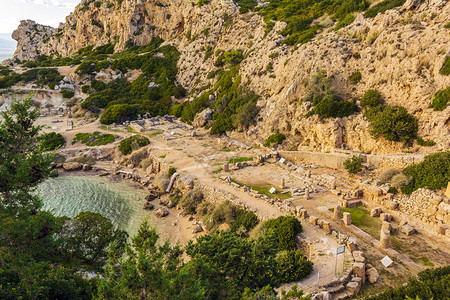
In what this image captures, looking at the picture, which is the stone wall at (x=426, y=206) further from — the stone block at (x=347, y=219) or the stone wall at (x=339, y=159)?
the stone block at (x=347, y=219)

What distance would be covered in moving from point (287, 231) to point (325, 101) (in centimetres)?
1655

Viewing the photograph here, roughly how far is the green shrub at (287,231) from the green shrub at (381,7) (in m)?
26.9

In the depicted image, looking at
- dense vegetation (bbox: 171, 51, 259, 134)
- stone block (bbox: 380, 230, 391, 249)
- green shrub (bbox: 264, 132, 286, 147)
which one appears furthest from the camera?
dense vegetation (bbox: 171, 51, 259, 134)

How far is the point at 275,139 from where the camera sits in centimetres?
2912

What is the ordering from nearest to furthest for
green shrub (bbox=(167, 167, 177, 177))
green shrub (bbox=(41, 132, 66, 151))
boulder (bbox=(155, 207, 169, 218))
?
boulder (bbox=(155, 207, 169, 218))
green shrub (bbox=(167, 167, 177, 177))
green shrub (bbox=(41, 132, 66, 151))

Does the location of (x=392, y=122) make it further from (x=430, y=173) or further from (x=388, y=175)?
(x=430, y=173)

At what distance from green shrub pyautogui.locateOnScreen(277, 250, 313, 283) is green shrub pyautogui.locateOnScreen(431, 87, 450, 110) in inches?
668

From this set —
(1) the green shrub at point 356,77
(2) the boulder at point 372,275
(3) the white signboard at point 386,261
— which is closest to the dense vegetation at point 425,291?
(2) the boulder at point 372,275

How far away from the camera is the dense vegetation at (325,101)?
81.5ft

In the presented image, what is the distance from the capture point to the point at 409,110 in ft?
69.5

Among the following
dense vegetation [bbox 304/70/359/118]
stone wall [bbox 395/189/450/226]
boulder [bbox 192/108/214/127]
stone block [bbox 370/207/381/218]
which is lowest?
stone block [bbox 370/207/381/218]

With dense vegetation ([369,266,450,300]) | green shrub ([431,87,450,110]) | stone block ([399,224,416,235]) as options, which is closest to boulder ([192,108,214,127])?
green shrub ([431,87,450,110])

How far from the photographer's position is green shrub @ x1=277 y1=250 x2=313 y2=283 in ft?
37.3

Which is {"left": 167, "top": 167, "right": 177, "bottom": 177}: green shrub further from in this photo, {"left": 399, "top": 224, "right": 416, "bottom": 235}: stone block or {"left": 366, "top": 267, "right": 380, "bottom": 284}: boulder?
{"left": 399, "top": 224, "right": 416, "bottom": 235}: stone block
